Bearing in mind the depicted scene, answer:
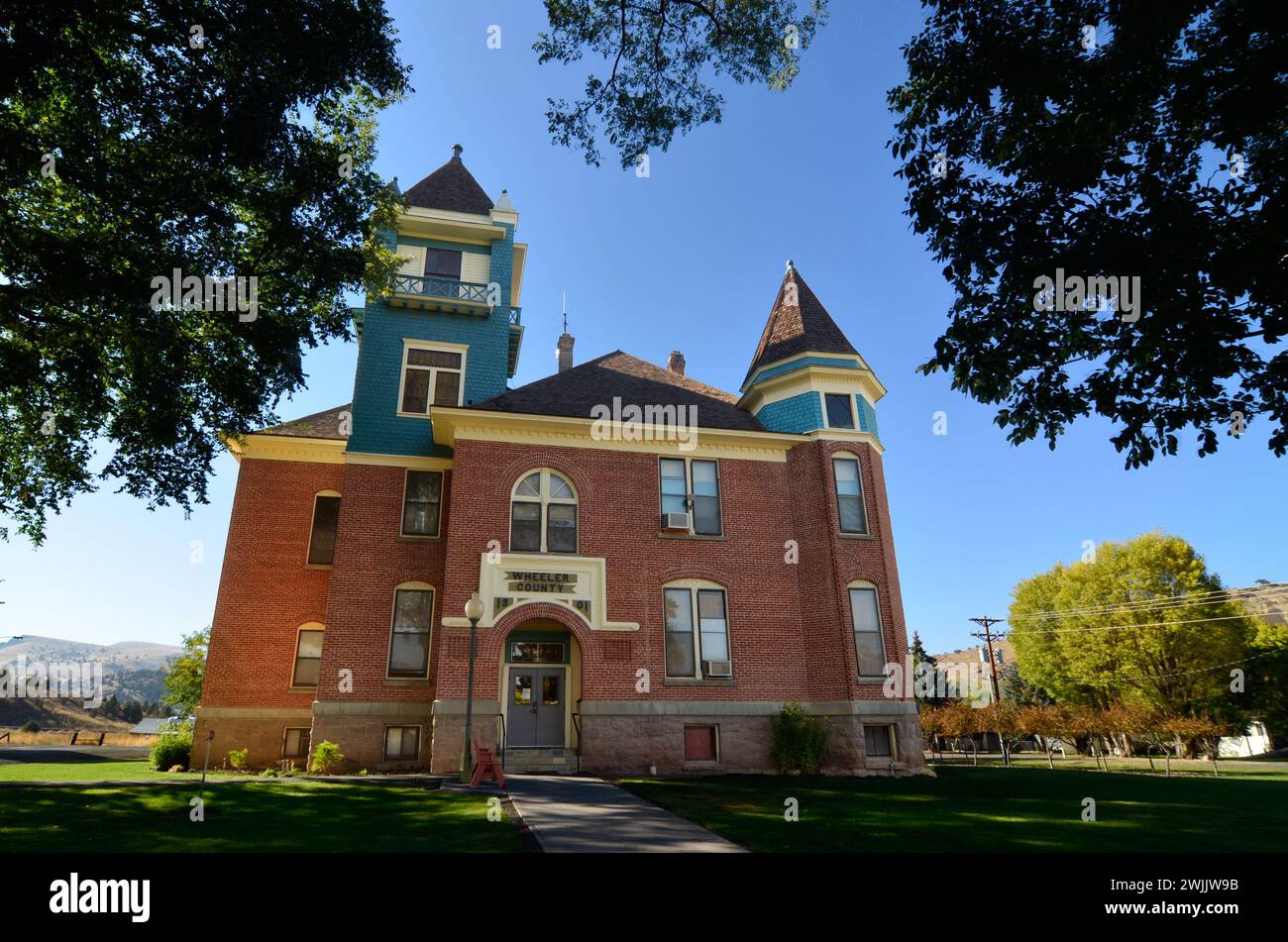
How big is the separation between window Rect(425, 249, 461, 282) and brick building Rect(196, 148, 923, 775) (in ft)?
0.35

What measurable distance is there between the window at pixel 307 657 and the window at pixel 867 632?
625 inches

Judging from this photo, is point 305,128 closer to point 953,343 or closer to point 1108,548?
point 953,343

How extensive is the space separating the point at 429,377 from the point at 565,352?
7.31 meters

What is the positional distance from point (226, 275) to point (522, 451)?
803 centimetres

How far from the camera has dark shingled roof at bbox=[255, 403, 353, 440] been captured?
21.6 meters

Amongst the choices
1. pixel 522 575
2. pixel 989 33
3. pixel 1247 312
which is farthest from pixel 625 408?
pixel 1247 312

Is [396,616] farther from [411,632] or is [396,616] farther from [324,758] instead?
[324,758]

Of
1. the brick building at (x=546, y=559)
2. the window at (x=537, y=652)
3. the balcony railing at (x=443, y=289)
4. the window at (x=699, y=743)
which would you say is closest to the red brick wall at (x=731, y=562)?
the brick building at (x=546, y=559)

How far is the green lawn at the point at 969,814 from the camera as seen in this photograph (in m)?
8.21

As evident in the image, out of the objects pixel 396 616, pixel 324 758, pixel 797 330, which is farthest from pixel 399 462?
pixel 797 330

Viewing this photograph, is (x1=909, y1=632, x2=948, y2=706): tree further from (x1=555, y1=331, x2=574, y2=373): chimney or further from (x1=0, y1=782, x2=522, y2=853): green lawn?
(x1=0, y1=782, x2=522, y2=853): green lawn

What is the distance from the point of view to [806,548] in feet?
66.6

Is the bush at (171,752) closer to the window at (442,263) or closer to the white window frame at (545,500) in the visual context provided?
the white window frame at (545,500)

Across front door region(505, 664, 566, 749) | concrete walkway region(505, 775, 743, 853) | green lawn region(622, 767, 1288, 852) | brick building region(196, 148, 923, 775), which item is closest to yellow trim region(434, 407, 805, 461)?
brick building region(196, 148, 923, 775)
